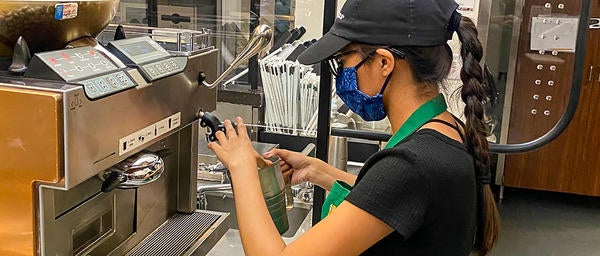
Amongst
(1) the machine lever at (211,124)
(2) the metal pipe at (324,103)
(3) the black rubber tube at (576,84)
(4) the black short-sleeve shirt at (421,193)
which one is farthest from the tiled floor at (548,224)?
(1) the machine lever at (211,124)

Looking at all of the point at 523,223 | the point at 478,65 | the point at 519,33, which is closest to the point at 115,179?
the point at 478,65

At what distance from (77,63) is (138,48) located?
0.60 feet

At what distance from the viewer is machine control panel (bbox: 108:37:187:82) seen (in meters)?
1.03

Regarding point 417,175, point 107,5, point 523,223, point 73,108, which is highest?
point 107,5

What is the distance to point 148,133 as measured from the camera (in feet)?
3.39

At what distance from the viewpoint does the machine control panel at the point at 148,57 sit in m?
1.03

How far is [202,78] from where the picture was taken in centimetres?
123

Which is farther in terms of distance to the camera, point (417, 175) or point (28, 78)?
point (417, 175)

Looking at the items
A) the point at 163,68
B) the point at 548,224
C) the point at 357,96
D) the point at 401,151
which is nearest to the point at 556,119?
the point at 548,224

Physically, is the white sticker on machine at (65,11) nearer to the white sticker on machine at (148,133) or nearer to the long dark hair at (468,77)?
the white sticker on machine at (148,133)

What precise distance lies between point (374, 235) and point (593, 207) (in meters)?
3.71

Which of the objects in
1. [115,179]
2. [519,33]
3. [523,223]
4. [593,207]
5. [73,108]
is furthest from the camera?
[593,207]

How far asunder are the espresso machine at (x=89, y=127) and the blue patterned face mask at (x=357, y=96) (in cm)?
Result: 18

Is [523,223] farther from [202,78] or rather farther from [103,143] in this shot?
[103,143]
